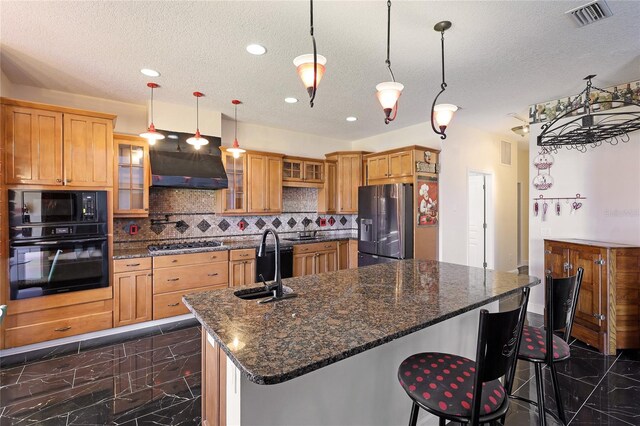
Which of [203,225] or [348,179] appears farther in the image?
[348,179]

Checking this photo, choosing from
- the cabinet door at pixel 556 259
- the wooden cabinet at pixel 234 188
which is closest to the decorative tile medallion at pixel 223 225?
the wooden cabinet at pixel 234 188

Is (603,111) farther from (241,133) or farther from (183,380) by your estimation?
(183,380)

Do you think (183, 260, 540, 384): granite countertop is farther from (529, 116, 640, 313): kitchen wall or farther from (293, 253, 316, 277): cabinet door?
(293, 253, 316, 277): cabinet door

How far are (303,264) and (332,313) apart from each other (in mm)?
3450

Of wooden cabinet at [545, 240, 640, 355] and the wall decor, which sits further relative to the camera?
the wall decor

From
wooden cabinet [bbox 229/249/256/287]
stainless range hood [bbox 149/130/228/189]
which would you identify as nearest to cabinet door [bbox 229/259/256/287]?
wooden cabinet [bbox 229/249/256/287]

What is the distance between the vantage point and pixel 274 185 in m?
4.91

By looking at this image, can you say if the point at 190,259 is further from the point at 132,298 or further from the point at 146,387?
the point at 146,387

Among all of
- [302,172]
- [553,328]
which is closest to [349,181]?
[302,172]

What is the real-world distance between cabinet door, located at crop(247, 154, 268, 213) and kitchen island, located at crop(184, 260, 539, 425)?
2771 mm

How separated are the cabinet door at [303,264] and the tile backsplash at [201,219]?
0.81m

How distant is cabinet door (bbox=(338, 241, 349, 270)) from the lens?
17.7ft

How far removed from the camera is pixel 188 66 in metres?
2.89

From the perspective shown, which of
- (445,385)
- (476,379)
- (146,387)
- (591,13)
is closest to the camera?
(476,379)
